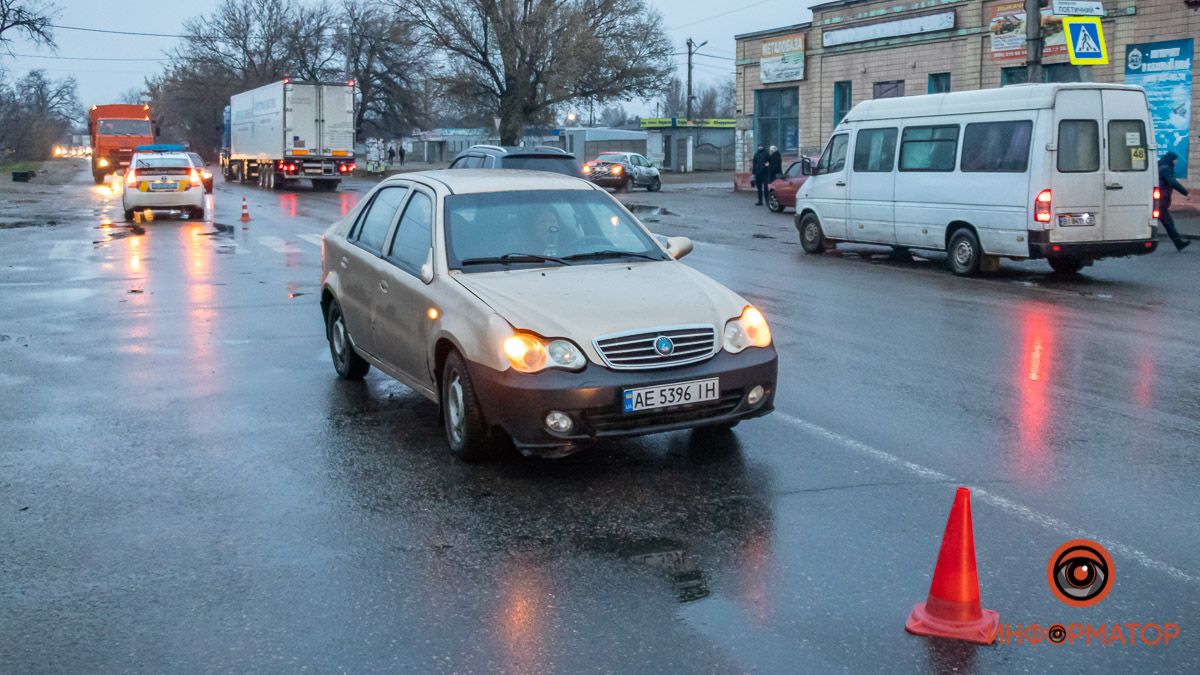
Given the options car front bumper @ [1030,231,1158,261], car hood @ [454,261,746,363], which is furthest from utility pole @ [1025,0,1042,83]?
car hood @ [454,261,746,363]

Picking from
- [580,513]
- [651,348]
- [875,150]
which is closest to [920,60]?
[875,150]

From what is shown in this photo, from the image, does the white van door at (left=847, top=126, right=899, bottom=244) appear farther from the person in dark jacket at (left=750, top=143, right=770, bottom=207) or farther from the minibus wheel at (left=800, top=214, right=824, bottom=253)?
the person in dark jacket at (left=750, top=143, right=770, bottom=207)

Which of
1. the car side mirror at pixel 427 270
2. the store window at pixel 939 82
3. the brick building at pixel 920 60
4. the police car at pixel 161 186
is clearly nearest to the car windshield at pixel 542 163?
the police car at pixel 161 186

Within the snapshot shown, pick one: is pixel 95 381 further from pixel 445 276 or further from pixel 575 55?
pixel 575 55

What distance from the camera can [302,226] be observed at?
2478 cm

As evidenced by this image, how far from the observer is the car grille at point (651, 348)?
600cm

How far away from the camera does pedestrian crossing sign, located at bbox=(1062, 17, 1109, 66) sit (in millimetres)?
23156

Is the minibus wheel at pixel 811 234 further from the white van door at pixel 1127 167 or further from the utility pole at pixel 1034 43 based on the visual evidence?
the utility pole at pixel 1034 43

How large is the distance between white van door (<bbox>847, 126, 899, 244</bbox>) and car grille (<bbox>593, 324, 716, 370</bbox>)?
1204 centimetres

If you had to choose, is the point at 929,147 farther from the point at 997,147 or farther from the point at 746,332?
the point at 746,332

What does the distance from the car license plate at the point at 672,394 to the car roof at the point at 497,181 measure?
6.86 feet

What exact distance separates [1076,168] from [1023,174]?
63 cm

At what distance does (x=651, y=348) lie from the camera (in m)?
6.05

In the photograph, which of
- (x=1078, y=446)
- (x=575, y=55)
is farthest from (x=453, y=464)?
(x=575, y=55)
